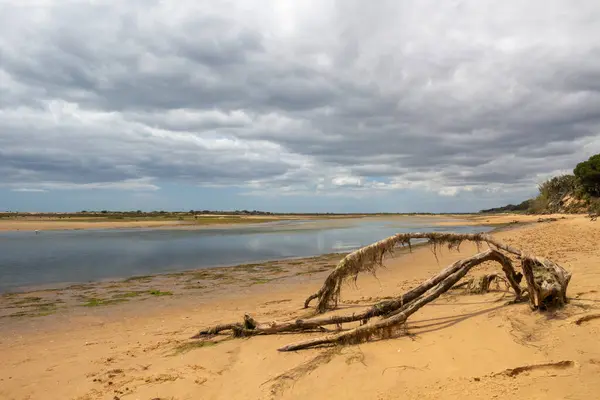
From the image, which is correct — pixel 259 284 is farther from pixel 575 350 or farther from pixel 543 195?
pixel 543 195

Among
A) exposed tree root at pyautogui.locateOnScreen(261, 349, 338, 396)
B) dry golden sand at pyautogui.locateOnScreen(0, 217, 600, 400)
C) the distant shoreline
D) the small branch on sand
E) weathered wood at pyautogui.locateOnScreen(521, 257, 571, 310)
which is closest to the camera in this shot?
dry golden sand at pyautogui.locateOnScreen(0, 217, 600, 400)

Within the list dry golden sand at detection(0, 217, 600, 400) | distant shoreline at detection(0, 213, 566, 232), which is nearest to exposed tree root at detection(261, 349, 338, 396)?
dry golden sand at detection(0, 217, 600, 400)

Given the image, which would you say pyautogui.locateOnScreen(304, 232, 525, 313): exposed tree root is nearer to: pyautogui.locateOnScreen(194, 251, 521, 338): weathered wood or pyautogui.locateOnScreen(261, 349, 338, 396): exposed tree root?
pyautogui.locateOnScreen(194, 251, 521, 338): weathered wood

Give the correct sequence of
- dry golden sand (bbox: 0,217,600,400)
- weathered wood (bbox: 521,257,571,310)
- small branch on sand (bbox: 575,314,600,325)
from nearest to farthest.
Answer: dry golden sand (bbox: 0,217,600,400)
small branch on sand (bbox: 575,314,600,325)
weathered wood (bbox: 521,257,571,310)

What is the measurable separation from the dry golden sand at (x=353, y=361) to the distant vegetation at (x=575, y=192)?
41.7m

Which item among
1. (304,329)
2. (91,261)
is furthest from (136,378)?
(91,261)

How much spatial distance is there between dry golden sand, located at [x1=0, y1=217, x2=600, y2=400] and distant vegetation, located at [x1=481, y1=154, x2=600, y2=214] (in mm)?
41713

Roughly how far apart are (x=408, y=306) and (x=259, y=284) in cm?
1005

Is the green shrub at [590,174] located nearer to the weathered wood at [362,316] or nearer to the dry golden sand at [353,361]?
the dry golden sand at [353,361]

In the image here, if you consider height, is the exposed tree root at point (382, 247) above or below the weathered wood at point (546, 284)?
above

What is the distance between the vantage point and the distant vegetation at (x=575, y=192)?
170 feet

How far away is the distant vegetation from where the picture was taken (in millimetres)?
51781

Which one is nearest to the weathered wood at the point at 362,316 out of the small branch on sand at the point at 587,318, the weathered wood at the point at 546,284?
the weathered wood at the point at 546,284

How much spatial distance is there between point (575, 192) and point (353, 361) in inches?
2706
